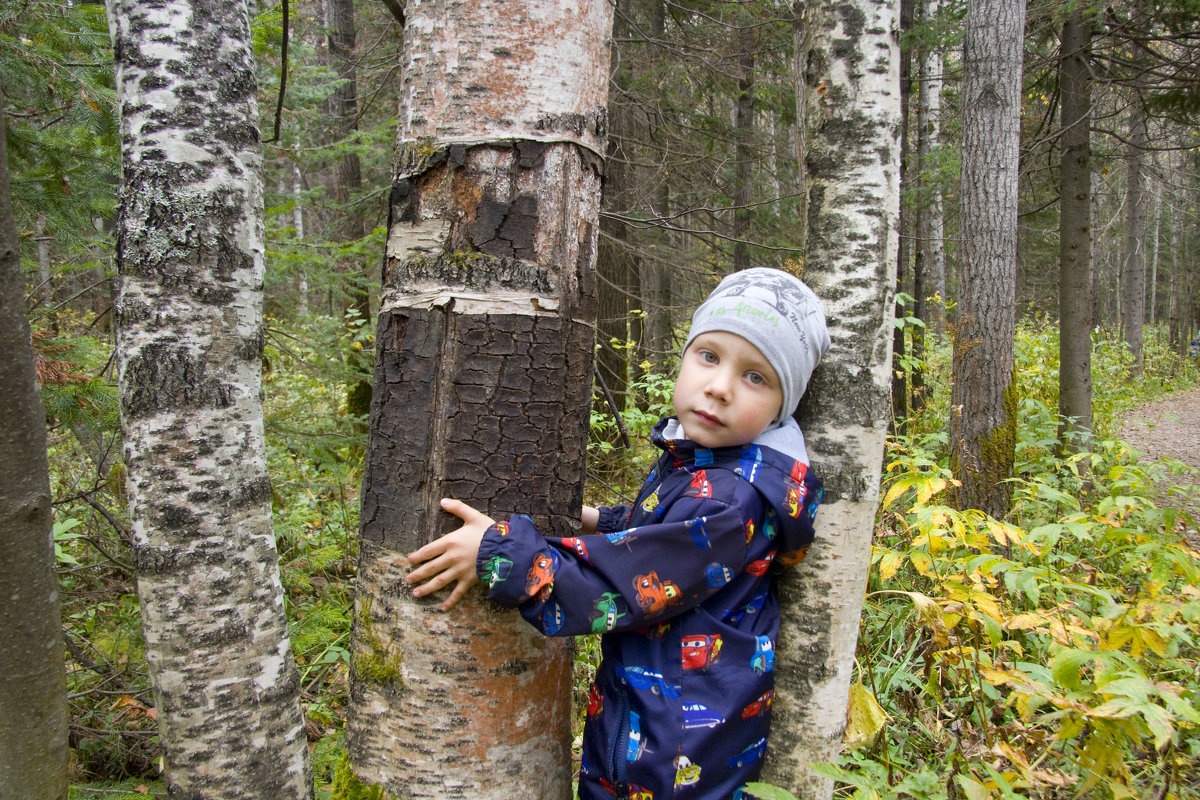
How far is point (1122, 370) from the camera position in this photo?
554 inches

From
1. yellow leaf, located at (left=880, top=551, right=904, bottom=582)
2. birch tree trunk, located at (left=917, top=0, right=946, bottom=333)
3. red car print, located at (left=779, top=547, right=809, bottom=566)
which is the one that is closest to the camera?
red car print, located at (left=779, top=547, right=809, bottom=566)

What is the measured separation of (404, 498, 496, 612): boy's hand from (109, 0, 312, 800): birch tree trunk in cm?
53

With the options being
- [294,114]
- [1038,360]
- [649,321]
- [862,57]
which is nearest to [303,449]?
[862,57]

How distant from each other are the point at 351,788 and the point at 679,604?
2.93 feet

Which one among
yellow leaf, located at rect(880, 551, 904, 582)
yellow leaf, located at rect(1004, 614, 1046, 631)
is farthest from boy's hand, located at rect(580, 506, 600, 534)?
yellow leaf, located at rect(1004, 614, 1046, 631)

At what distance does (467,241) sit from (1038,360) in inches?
469

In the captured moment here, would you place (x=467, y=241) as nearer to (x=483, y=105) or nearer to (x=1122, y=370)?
(x=483, y=105)

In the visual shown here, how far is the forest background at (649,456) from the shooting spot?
216 centimetres

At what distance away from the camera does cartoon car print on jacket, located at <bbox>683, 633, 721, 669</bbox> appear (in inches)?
62.9

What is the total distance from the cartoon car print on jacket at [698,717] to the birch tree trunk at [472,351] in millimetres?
387

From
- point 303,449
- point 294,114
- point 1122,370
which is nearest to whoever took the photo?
point 303,449

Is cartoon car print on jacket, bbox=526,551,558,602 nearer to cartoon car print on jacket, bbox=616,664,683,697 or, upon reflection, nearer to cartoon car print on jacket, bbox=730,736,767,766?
cartoon car print on jacket, bbox=616,664,683,697

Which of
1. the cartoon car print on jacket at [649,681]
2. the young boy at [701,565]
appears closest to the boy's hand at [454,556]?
the young boy at [701,565]

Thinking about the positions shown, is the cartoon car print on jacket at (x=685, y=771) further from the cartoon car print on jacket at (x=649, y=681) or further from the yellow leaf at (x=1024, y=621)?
the yellow leaf at (x=1024, y=621)
